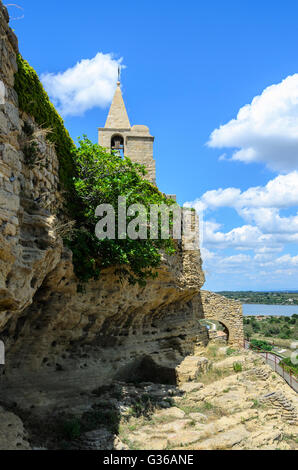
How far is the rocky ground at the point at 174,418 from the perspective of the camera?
855 centimetres

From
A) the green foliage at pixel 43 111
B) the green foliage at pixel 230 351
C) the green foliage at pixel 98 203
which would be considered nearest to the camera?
the green foliage at pixel 43 111

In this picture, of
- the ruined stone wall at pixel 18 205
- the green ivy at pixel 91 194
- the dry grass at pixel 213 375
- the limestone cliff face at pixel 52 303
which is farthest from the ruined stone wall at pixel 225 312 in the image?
the ruined stone wall at pixel 18 205

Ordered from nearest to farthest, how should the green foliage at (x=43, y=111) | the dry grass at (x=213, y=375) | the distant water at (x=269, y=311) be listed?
the green foliage at (x=43, y=111) → the dry grass at (x=213, y=375) → the distant water at (x=269, y=311)

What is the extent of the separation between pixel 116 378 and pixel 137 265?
423cm

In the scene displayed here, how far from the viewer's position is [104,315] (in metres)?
11.6

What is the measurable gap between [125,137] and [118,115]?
226 centimetres

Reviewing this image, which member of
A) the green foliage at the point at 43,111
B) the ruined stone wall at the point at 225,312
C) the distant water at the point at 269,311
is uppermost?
the green foliage at the point at 43,111

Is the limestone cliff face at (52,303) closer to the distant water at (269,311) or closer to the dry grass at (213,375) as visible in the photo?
the dry grass at (213,375)

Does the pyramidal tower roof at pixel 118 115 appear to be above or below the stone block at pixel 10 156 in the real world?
above

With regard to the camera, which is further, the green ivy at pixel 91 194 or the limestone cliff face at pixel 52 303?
the green ivy at pixel 91 194

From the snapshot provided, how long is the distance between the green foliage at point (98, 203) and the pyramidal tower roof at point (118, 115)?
1290 cm

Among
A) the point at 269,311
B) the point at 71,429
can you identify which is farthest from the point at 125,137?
the point at 269,311

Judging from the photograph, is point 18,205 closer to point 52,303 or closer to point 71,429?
point 52,303
